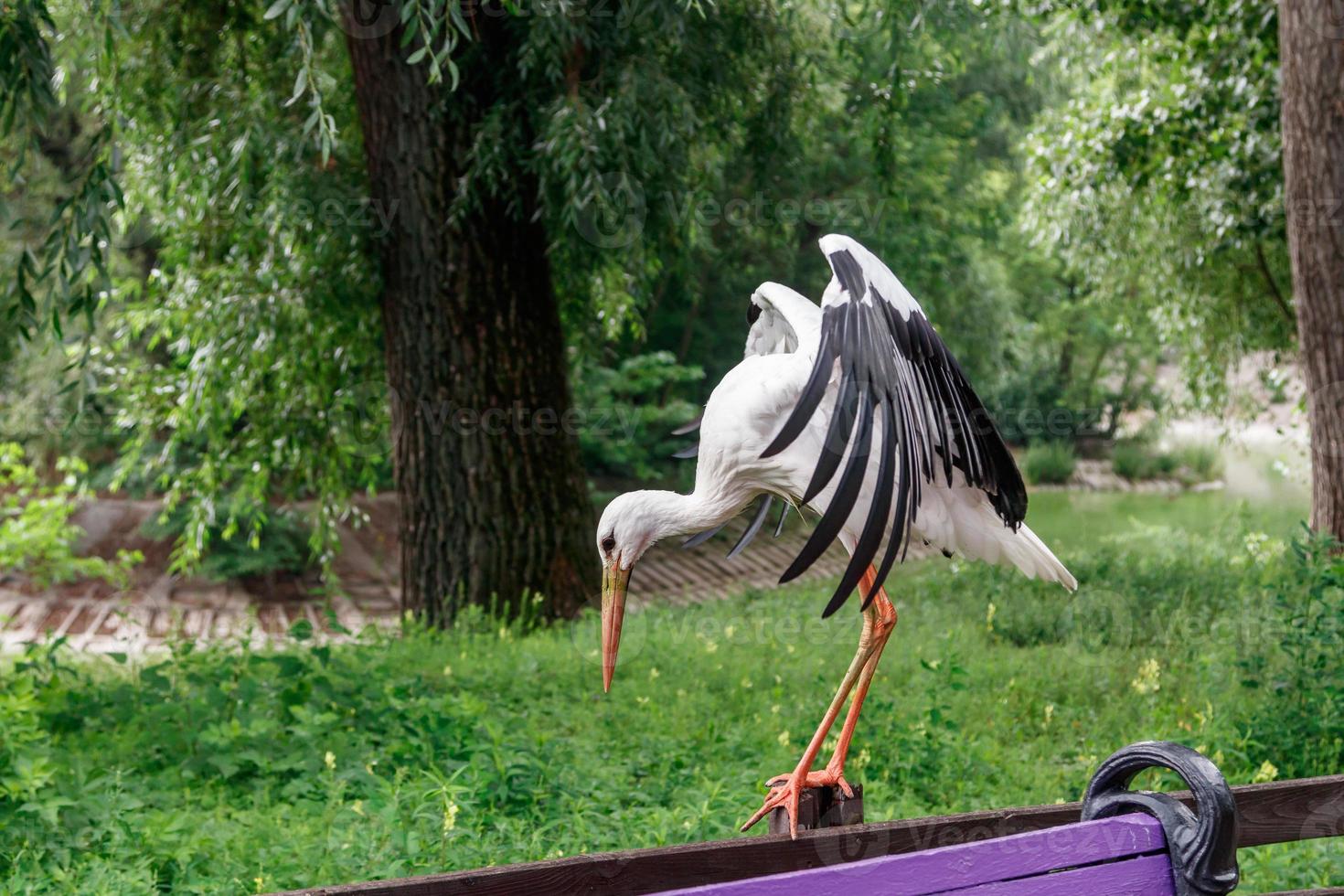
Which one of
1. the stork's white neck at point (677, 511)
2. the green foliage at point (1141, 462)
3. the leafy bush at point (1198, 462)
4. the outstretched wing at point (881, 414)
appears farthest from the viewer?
the leafy bush at point (1198, 462)

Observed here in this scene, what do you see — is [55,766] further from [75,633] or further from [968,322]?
[968,322]

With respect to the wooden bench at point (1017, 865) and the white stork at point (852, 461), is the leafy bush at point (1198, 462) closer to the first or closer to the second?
the white stork at point (852, 461)

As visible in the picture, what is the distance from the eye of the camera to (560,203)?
684 centimetres

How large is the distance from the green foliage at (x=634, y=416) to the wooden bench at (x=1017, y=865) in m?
9.25

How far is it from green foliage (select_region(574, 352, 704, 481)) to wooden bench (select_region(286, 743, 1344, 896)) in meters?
9.25

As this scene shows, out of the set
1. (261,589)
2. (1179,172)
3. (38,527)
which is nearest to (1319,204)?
(1179,172)

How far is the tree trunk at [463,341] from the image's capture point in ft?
22.6

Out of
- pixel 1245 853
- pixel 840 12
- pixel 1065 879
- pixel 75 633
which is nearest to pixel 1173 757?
pixel 1065 879

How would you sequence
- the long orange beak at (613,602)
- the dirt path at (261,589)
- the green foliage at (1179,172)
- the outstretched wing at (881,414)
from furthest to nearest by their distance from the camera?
1. the dirt path at (261,589)
2. the green foliage at (1179,172)
3. the long orange beak at (613,602)
4. the outstretched wing at (881,414)

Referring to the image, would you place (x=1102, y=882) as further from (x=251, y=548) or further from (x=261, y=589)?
(x=261, y=589)

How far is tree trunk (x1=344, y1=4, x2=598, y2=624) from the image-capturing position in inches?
271

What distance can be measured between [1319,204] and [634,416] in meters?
7.69

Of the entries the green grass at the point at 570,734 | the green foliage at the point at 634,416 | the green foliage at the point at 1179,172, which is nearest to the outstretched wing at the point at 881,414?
the green grass at the point at 570,734

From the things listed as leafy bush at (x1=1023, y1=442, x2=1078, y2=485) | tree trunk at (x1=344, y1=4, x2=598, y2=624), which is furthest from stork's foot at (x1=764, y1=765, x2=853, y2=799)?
leafy bush at (x1=1023, y1=442, x2=1078, y2=485)
